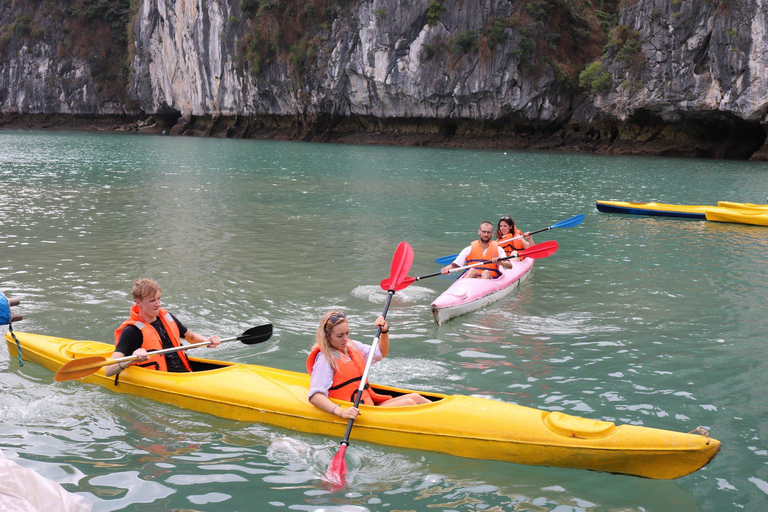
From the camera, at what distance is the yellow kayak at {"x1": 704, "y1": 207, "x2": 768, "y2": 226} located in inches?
553

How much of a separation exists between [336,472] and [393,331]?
10.0 ft

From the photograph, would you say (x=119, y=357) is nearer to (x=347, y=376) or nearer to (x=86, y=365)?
(x=86, y=365)

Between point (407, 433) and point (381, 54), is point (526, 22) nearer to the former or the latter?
point (381, 54)

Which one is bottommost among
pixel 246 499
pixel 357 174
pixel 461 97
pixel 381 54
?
pixel 246 499

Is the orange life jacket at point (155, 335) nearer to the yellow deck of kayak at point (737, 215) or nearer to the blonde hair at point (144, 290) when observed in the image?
the blonde hair at point (144, 290)

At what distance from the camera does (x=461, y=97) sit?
1654 inches

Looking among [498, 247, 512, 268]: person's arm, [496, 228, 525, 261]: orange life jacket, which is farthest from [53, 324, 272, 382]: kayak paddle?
[496, 228, 525, 261]: orange life jacket

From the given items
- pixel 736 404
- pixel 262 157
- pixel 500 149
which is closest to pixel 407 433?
pixel 736 404

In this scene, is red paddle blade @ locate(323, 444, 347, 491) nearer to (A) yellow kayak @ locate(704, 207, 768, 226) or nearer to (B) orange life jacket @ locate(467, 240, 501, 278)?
(B) orange life jacket @ locate(467, 240, 501, 278)

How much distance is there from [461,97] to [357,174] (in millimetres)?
19920

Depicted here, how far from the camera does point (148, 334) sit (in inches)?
205

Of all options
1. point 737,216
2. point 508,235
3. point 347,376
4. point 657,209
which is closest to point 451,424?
point 347,376

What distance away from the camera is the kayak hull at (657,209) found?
48.7ft

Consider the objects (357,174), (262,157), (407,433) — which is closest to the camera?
(407,433)
